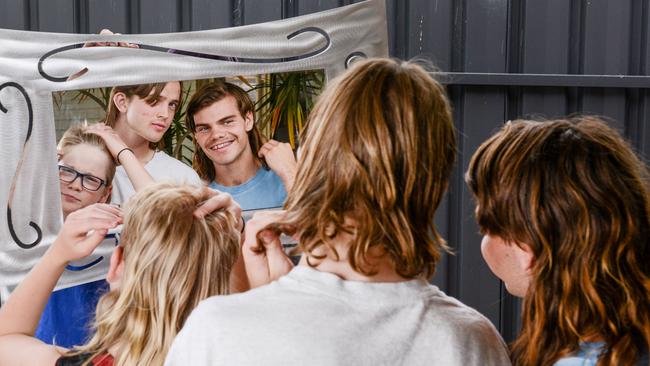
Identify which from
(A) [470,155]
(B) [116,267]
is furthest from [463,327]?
(A) [470,155]

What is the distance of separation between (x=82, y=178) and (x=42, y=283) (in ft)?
1.06

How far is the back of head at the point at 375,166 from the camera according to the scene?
3.96 feet

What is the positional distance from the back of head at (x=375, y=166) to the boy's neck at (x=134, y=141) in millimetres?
1007

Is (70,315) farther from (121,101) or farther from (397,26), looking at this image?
(397,26)

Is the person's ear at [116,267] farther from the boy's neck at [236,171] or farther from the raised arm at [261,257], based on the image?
the boy's neck at [236,171]

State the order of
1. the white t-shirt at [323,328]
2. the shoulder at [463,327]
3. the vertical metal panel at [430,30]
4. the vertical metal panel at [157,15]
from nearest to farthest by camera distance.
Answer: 1. the white t-shirt at [323,328]
2. the shoulder at [463,327]
3. the vertical metal panel at [157,15]
4. the vertical metal panel at [430,30]

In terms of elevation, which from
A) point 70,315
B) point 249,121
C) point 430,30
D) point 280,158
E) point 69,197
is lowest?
point 70,315

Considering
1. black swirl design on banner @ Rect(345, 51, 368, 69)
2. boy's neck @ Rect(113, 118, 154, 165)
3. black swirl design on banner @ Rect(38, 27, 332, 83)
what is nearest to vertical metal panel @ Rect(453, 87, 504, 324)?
black swirl design on banner @ Rect(345, 51, 368, 69)

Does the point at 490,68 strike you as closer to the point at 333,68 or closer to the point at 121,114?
the point at 333,68

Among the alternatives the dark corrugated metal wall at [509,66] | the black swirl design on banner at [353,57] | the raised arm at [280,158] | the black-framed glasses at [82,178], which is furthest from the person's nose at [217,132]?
the dark corrugated metal wall at [509,66]

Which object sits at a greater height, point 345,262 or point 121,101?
point 121,101

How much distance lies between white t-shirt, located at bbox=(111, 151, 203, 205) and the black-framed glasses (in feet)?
0.15

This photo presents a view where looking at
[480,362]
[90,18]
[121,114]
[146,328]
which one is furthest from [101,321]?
[90,18]

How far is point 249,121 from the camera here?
2273mm
